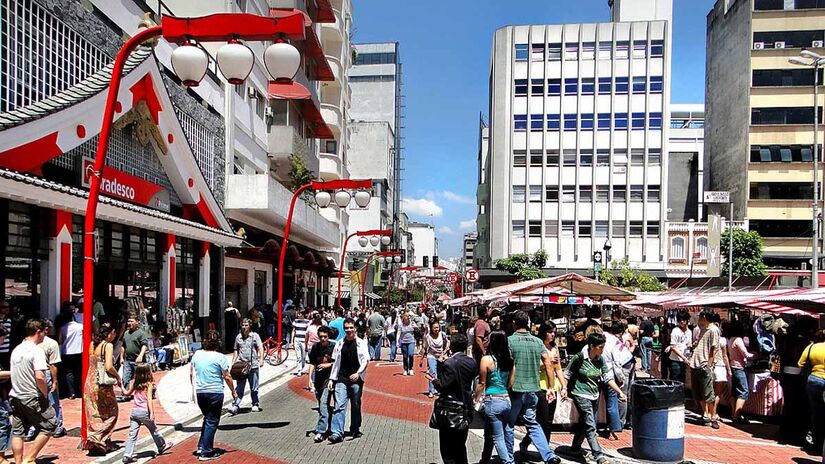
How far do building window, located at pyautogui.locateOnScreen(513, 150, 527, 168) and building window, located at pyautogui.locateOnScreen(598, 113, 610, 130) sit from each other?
21.1 feet

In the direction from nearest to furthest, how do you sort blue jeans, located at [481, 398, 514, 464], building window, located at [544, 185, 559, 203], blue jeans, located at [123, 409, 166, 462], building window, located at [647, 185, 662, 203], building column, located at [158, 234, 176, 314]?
1. blue jeans, located at [481, 398, 514, 464]
2. blue jeans, located at [123, 409, 166, 462]
3. building column, located at [158, 234, 176, 314]
4. building window, located at [647, 185, 662, 203]
5. building window, located at [544, 185, 559, 203]

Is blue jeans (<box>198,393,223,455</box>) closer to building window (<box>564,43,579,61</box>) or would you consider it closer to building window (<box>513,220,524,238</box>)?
building window (<box>513,220,524,238</box>)

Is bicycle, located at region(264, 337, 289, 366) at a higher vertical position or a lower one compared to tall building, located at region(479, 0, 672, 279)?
lower

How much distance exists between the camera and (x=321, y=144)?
151 feet

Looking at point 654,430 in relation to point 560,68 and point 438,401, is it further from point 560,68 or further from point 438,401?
point 560,68

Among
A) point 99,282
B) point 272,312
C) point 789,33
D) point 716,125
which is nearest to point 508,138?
point 716,125

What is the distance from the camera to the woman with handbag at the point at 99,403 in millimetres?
8992

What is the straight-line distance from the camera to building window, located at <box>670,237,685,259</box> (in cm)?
5572

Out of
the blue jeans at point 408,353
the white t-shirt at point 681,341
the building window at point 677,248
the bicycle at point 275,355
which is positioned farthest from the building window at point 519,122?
the white t-shirt at point 681,341

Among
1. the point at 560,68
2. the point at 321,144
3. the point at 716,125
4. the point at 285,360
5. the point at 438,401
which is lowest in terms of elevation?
the point at 285,360

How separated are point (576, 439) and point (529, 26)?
53009mm

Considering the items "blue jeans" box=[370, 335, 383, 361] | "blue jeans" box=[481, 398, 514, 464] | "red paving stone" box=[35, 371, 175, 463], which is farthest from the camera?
"blue jeans" box=[370, 335, 383, 361]

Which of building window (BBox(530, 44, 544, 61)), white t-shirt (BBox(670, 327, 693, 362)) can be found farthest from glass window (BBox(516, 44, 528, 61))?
white t-shirt (BBox(670, 327, 693, 362))

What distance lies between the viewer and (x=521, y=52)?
190 feet
